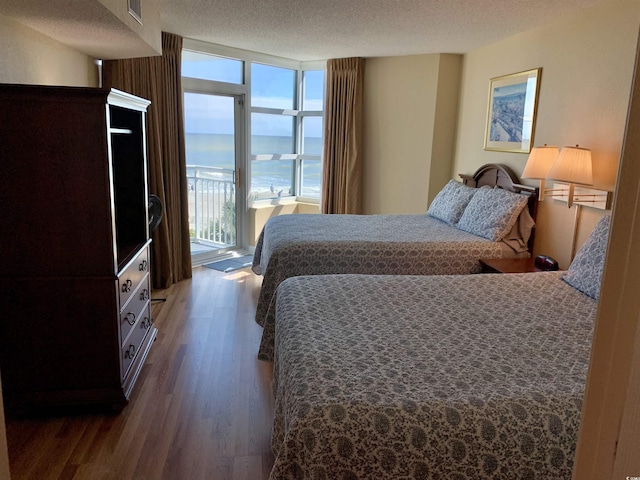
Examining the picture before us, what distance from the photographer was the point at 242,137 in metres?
5.62

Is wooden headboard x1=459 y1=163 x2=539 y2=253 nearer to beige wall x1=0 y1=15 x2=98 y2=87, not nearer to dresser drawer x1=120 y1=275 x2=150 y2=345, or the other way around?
dresser drawer x1=120 y1=275 x2=150 y2=345

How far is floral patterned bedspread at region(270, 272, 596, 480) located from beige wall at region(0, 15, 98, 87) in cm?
191

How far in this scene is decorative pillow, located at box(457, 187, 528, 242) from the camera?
362 cm

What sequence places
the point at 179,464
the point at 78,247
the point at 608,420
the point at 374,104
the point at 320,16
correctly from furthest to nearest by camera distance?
1. the point at 374,104
2. the point at 320,16
3. the point at 78,247
4. the point at 179,464
5. the point at 608,420

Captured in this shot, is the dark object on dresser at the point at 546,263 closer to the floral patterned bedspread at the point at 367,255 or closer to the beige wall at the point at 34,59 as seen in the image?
the floral patterned bedspread at the point at 367,255

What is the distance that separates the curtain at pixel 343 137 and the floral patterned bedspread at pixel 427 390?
139 inches

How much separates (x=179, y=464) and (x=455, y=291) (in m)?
1.60

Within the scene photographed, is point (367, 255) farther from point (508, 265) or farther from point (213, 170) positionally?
point (213, 170)

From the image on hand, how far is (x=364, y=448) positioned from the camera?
1449 mm

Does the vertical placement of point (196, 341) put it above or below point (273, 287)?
below

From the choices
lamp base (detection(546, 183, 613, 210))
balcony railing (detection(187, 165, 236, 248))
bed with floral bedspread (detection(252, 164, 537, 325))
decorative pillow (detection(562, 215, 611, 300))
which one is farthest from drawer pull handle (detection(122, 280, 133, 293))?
balcony railing (detection(187, 165, 236, 248))

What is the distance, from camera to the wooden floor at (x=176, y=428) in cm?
214

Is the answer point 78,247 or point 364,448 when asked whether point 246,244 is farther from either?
point 364,448

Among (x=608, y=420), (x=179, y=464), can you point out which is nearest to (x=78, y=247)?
(x=179, y=464)
